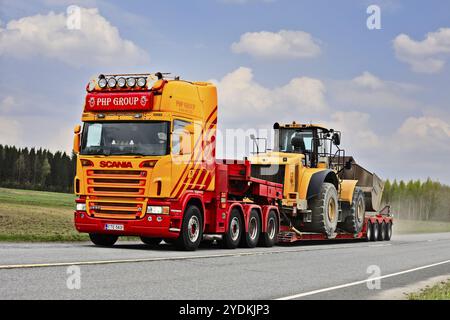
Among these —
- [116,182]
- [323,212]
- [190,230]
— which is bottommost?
[190,230]

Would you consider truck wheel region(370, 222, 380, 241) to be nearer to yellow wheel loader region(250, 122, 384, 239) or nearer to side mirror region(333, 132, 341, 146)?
yellow wheel loader region(250, 122, 384, 239)

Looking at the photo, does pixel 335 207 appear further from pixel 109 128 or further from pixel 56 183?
pixel 56 183

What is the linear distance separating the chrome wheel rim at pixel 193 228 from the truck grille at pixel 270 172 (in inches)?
234

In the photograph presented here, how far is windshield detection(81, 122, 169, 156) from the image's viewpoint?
52.0 feet

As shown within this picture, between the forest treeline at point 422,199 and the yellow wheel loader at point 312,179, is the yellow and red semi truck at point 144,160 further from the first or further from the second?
the forest treeline at point 422,199

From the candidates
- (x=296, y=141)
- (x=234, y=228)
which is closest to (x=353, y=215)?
(x=296, y=141)

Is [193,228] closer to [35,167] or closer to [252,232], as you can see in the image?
[252,232]

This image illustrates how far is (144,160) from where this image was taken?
1570cm

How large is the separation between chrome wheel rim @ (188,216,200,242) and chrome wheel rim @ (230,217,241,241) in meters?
1.79

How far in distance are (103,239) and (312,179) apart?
8356 millimetres

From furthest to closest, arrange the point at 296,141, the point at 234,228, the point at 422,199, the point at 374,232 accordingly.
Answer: the point at 422,199
the point at 374,232
the point at 296,141
the point at 234,228

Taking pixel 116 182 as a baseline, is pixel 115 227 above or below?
below

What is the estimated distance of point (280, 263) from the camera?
14234 millimetres
